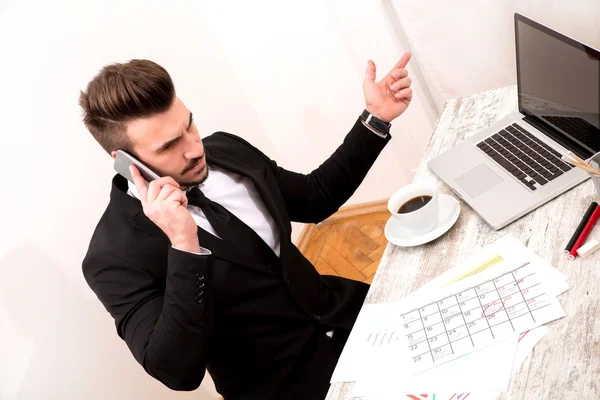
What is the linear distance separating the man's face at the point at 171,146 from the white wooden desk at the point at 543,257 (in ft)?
1.56

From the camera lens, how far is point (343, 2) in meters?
2.10

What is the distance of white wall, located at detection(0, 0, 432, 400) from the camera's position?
5.56 feet

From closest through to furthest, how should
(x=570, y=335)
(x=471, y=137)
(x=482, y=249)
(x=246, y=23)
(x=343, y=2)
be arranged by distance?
(x=570, y=335)
(x=482, y=249)
(x=471, y=137)
(x=343, y=2)
(x=246, y=23)

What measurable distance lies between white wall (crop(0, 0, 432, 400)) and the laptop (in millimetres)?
762

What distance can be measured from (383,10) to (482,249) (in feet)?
3.60

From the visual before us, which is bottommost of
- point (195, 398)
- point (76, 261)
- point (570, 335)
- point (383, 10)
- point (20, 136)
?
point (195, 398)

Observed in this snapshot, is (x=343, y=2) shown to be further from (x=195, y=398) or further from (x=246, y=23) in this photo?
(x=195, y=398)

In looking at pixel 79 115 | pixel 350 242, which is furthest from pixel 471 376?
pixel 350 242

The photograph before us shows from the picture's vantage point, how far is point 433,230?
4.14 feet

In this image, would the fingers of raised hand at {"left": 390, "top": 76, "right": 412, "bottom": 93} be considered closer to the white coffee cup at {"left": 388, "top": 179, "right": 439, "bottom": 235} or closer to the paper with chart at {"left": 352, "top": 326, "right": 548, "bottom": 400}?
the white coffee cup at {"left": 388, "top": 179, "right": 439, "bottom": 235}

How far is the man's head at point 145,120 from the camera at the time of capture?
129 centimetres

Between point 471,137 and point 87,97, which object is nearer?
point 87,97

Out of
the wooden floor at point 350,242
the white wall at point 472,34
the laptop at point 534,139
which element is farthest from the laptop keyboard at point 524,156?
the wooden floor at point 350,242

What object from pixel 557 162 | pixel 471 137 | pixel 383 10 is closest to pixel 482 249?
pixel 557 162
